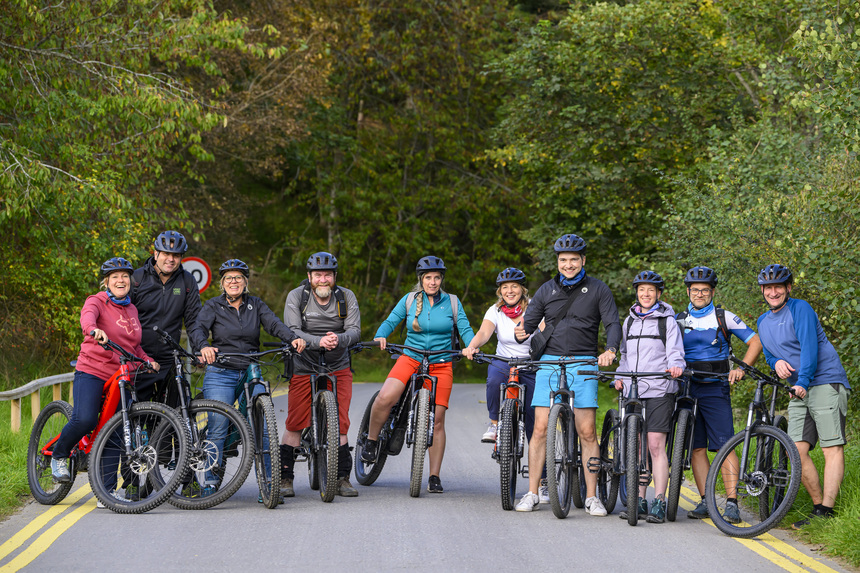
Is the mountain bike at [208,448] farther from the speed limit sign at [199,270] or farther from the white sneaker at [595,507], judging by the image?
the speed limit sign at [199,270]

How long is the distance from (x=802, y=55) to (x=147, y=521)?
7.74m

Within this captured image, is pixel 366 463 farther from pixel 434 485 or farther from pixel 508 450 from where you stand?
pixel 508 450

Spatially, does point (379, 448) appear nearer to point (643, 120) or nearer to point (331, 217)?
point (643, 120)

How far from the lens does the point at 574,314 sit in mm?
8742

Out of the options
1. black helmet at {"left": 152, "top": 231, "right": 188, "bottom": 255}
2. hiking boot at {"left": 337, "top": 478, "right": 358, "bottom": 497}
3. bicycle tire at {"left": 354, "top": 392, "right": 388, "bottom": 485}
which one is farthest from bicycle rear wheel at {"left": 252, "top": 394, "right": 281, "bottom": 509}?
black helmet at {"left": 152, "top": 231, "right": 188, "bottom": 255}

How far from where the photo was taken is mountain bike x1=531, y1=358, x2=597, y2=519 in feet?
26.9

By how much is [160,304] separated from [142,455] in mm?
1488

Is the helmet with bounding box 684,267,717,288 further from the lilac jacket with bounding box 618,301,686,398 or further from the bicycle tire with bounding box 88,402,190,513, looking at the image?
the bicycle tire with bounding box 88,402,190,513

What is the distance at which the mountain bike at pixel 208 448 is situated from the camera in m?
8.32

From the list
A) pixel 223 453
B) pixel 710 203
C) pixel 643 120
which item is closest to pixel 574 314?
pixel 223 453

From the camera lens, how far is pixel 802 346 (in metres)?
8.02

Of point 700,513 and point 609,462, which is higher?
point 609,462

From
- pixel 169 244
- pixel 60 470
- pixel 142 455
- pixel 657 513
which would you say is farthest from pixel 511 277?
pixel 60 470

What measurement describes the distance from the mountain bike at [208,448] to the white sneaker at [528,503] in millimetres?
2286
